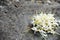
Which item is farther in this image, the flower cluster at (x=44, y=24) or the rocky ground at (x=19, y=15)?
the flower cluster at (x=44, y=24)

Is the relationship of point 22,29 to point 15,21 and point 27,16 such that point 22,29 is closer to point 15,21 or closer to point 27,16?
point 15,21

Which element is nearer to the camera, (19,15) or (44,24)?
(44,24)

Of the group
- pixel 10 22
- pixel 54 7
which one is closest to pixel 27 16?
pixel 10 22

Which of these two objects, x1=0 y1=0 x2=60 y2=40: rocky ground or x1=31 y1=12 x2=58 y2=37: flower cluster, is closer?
x1=0 y1=0 x2=60 y2=40: rocky ground
